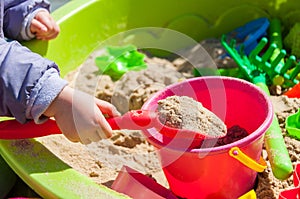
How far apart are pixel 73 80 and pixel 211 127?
636 millimetres

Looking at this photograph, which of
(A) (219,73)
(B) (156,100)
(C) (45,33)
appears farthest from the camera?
(A) (219,73)

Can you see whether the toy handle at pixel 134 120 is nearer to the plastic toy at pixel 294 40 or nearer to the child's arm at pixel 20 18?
the child's arm at pixel 20 18

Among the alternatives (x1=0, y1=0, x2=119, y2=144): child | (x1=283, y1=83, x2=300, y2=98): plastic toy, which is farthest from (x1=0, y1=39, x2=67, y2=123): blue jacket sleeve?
(x1=283, y1=83, x2=300, y2=98): plastic toy

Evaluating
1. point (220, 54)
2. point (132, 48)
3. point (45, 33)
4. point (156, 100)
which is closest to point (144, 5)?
point (132, 48)

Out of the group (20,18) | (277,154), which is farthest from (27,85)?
(277,154)

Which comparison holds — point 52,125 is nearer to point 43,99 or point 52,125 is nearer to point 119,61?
point 43,99

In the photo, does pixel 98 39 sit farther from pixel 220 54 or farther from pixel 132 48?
pixel 220 54

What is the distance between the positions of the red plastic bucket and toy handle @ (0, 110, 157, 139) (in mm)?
34

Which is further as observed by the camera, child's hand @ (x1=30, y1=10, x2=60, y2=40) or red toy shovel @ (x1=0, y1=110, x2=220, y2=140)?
child's hand @ (x1=30, y1=10, x2=60, y2=40)

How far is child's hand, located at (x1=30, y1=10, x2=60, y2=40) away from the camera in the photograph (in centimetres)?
154

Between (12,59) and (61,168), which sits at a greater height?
(12,59)

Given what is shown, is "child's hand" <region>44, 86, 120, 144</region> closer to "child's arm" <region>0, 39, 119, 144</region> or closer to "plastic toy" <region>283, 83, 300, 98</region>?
"child's arm" <region>0, 39, 119, 144</region>

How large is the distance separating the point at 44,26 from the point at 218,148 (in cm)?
68

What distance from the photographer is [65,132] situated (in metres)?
1.14
